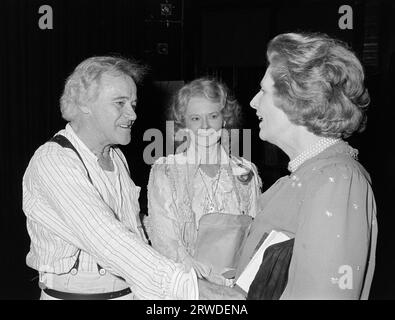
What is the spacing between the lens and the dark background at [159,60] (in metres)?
3.07

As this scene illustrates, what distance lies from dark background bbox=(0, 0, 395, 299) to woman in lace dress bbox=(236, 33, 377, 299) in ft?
3.89

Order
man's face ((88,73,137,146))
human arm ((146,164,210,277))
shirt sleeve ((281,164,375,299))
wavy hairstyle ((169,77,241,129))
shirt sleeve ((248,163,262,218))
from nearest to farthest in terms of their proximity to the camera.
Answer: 1. shirt sleeve ((281,164,375,299))
2. man's face ((88,73,137,146))
3. human arm ((146,164,210,277))
4. shirt sleeve ((248,163,262,218))
5. wavy hairstyle ((169,77,241,129))

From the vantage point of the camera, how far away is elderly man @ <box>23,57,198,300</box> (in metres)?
1.17

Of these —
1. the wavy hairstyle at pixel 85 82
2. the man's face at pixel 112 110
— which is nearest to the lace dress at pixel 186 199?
the man's face at pixel 112 110

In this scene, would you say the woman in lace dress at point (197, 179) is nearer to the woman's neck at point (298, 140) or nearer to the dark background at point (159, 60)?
the dark background at point (159, 60)

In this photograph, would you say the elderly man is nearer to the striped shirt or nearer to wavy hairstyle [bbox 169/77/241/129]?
the striped shirt

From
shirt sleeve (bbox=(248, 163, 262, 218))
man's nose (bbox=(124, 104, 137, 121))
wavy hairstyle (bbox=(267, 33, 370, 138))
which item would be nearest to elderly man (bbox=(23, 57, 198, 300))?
man's nose (bbox=(124, 104, 137, 121))

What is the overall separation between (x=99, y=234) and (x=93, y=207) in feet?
0.24

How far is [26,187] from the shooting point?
4.59ft

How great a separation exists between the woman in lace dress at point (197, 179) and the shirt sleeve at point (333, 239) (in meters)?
0.95

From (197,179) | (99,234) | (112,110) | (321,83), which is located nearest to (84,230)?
(99,234)

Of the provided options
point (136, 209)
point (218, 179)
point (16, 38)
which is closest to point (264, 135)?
point (136, 209)

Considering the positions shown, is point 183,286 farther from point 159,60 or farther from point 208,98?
point 159,60

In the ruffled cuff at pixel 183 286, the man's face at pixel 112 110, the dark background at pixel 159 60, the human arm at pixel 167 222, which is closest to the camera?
the ruffled cuff at pixel 183 286
